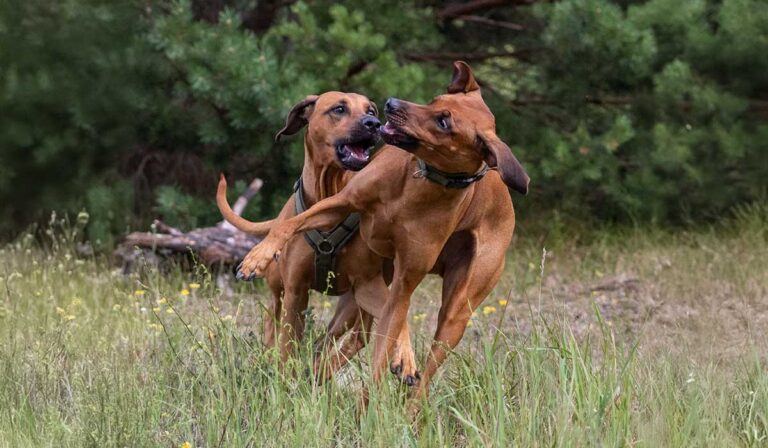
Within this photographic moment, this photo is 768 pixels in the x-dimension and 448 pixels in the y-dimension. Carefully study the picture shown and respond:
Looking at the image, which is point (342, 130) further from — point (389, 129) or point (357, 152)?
point (389, 129)

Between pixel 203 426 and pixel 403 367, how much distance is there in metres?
0.71

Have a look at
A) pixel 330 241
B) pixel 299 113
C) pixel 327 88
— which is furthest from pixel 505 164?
pixel 327 88

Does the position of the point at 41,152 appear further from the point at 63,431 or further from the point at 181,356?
the point at 63,431

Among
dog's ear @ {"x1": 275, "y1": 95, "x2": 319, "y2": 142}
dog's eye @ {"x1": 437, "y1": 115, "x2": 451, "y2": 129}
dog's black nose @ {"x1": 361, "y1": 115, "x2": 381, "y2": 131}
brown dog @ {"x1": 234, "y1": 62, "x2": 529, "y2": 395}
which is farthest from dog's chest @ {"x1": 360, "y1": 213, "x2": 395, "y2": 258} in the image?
dog's ear @ {"x1": 275, "y1": 95, "x2": 319, "y2": 142}

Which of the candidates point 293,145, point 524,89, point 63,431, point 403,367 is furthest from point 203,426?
point 524,89

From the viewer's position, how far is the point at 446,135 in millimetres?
3961

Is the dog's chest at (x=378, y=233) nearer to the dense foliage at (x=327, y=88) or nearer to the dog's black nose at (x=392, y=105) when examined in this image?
the dog's black nose at (x=392, y=105)

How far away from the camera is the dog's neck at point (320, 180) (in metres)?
4.88

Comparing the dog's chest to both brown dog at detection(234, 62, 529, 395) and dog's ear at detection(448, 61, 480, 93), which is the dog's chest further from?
dog's ear at detection(448, 61, 480, 93)

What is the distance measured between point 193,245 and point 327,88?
51.7 inches

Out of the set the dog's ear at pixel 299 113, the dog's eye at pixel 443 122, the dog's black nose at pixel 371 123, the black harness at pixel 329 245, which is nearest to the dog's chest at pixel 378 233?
the black harness at pixel 329 245

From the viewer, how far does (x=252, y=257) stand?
13.2 ft

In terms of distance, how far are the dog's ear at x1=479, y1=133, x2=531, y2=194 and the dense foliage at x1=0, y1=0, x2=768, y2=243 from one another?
371cm

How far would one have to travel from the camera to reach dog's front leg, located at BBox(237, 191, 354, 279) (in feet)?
13.1
